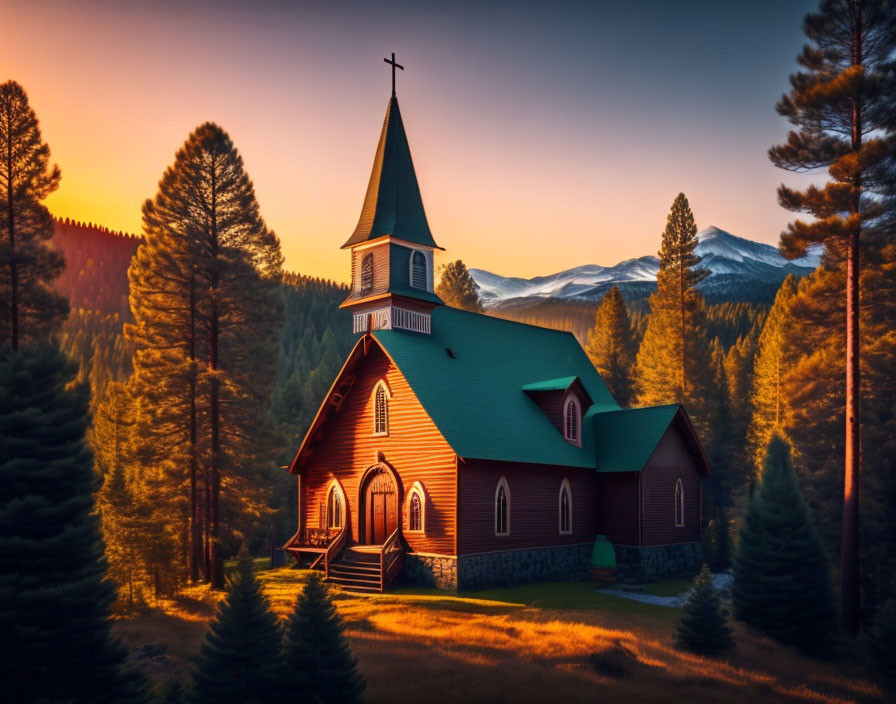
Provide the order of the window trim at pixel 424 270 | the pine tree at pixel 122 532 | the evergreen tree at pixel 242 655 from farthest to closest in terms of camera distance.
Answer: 1. the window trim at pixel 424 270
2. the pine tree at pixel 122 532
3. the evergreen tree at pixel 242 655

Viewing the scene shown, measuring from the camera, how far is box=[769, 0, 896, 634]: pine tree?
25.7m

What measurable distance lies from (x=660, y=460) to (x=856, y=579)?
10473 millimetres

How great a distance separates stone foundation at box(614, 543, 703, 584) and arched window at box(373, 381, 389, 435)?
11819 millimetres

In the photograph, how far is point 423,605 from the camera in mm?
25016

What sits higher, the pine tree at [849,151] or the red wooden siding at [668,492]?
the pine tree at [849,151]

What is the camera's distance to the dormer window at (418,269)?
33188 millimetres

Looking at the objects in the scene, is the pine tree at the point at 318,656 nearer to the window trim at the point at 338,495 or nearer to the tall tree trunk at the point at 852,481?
the window trim at the point at 338,495

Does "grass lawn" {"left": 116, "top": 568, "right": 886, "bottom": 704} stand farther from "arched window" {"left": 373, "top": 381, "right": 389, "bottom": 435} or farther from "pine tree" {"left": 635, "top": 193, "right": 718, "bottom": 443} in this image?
"pine tree" {"left": 635, "top": 193, "right": 718, "bottom": 443}

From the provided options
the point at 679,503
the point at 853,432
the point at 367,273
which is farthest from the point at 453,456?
the point at 679,503

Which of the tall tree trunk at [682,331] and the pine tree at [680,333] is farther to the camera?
the pine tree at [680,333]

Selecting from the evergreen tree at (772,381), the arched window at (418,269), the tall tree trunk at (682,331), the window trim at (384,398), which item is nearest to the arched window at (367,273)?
the arched window at (418,269)

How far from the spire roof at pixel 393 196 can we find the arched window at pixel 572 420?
9.15 m

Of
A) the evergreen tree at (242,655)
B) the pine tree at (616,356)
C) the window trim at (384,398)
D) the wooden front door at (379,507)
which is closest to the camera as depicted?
the evergreen tree at (242,655)

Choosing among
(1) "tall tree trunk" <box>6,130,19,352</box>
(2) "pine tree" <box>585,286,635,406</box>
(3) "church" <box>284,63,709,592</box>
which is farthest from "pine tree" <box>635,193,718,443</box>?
(1) "tall tree trunk" <box>6,130,19,352</box>
